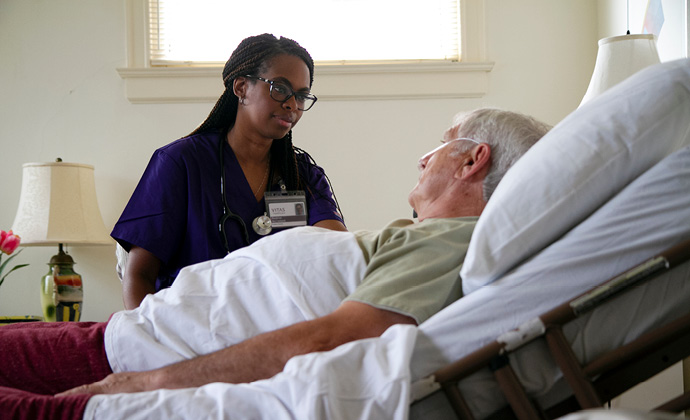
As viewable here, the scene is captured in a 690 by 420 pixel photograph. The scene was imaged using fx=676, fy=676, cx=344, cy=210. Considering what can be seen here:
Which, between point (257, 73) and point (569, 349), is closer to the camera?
point (569, 349)

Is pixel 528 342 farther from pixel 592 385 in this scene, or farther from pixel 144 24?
pixel 144 24

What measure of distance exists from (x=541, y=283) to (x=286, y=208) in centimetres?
126

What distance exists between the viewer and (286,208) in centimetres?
216

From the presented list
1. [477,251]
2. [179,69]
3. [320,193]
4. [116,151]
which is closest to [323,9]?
[179,69]

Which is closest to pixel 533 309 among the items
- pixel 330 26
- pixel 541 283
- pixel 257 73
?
pixel 541 283

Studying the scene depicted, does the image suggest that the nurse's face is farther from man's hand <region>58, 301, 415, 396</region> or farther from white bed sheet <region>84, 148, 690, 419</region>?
white bed sheet <region>84, 148, 690, 419</region>

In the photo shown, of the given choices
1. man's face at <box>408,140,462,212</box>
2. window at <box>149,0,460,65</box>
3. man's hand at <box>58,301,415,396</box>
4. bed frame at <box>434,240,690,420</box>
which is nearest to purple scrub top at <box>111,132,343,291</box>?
man's face at <box>408,140,462,212</box>

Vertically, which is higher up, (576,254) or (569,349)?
(576,254)

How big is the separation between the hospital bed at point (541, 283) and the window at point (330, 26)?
2.49m

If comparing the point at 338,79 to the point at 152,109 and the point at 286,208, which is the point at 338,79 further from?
the point at 286,208

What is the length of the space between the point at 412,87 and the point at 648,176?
2.43 metres

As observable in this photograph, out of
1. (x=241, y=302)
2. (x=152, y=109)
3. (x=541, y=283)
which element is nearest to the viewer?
(x=541, y=283)

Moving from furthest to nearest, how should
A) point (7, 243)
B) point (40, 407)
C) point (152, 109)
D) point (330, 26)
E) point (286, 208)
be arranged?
1. point (330, 26)
2. point (152, 109)
3. point (7, 243)
4. point (286, 208)
5. point (40, 407)

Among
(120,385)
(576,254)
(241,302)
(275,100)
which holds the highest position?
(275,100)
